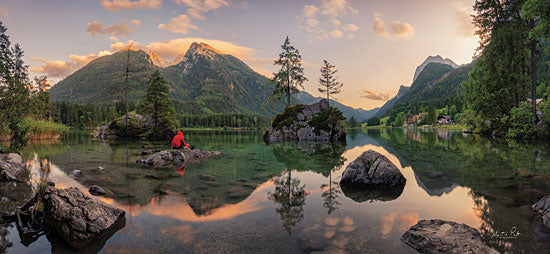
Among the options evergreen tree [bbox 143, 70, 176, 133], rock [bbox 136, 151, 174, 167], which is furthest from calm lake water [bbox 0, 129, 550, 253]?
evergreen tree [bbox 143, 70, 176, 133]

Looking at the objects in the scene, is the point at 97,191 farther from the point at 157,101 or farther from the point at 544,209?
the point at 157,101

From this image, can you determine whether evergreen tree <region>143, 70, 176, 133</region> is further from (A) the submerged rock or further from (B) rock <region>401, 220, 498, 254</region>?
(B) rock <region>401, 220, 498, 254</region>

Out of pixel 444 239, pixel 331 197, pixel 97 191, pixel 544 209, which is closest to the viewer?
pixel 444 239

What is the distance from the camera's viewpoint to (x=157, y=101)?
50531mm

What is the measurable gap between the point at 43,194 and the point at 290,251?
785 cm

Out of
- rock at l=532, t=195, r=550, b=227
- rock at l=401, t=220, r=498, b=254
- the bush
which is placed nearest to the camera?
rock at l=401, t=220, r=498, b=254

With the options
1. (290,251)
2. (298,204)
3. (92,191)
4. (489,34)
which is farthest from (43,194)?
(489,34)

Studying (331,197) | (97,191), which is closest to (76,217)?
(97,191)

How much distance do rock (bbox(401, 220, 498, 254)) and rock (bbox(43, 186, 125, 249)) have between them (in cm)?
876

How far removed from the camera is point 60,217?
704 cm

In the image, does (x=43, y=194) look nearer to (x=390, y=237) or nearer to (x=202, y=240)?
(x=202, y=240)

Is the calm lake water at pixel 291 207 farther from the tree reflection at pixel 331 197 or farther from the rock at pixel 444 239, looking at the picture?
the rock at pixel 444 239

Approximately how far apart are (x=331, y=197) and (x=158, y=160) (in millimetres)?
14186

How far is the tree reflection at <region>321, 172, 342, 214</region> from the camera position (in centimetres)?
974
